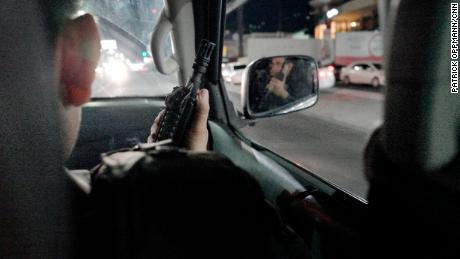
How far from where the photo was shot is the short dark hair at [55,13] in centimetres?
81

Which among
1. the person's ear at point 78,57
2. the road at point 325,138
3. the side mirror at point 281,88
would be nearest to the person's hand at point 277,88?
the side mirror at point 281,88

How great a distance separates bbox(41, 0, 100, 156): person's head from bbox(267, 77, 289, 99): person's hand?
125 cm

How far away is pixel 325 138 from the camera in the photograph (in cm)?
892

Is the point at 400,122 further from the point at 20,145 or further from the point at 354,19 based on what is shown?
the point at 354,19

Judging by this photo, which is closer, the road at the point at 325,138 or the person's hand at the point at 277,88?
the person's hand at the point at 277,88

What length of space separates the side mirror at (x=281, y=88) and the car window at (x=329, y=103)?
110 millimetres

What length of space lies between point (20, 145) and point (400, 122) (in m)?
0.74

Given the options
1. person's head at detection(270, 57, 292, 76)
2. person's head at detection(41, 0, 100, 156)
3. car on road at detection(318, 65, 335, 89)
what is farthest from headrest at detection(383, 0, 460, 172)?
car on road at detection(318, 65, 335, 89)

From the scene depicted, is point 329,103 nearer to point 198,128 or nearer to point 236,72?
point 236,72

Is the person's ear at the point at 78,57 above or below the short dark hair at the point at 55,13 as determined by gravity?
below

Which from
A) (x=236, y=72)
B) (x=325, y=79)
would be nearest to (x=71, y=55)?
(x=236, y=72)

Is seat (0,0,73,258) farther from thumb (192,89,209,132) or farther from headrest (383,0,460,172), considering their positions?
thumb (192,89,209,132)

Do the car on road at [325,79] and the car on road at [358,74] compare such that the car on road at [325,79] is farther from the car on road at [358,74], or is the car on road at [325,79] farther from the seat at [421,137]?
the car on road at [358,74]

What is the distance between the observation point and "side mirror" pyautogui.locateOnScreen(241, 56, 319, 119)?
7.29ft
